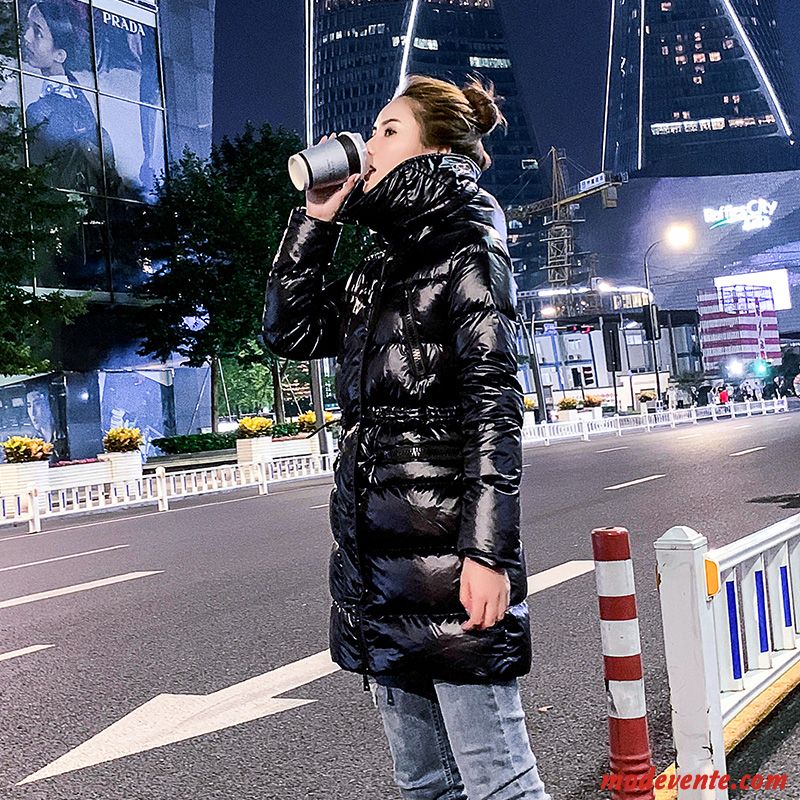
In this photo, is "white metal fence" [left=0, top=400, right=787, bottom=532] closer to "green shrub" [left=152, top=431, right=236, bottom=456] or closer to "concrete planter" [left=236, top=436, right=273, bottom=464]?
"concrete planter" [left=236, top=436, right=273, bottom=464]

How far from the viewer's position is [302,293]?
3010 mm

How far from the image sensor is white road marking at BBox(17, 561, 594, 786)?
492cm

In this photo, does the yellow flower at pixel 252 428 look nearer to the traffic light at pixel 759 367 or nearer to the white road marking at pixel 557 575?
the white road marking at pixel 557 575

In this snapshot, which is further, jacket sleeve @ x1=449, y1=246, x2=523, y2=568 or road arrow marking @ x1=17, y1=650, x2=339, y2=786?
road arrow marking @ x1=17, y1=650, x2=339, y2=786

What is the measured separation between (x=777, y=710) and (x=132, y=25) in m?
40.9

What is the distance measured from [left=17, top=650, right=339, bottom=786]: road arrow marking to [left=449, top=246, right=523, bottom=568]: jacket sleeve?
2.94m

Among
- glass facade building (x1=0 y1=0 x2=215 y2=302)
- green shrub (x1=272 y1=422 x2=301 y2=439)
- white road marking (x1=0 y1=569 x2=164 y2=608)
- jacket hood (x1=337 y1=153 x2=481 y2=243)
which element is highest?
glass facade building (x1=0 y1=0 x2=215 y2=302)

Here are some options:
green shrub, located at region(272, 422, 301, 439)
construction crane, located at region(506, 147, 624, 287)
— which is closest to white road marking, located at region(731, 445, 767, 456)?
green shrub, located at region(272, 422, 301, 439)

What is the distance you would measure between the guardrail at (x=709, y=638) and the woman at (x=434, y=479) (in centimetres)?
126

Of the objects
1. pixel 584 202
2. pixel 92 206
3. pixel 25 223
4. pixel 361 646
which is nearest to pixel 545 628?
pixel 361 646

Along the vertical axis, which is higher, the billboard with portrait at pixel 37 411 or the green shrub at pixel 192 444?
the billboard with portrait at pixel 37 411

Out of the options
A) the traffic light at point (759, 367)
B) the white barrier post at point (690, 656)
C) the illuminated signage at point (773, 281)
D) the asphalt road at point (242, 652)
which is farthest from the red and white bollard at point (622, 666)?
the illuminated signage at point (773, 281)

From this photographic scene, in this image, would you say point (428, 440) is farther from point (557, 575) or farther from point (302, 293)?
point (557, 575)

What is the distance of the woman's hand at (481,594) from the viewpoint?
252 cm
